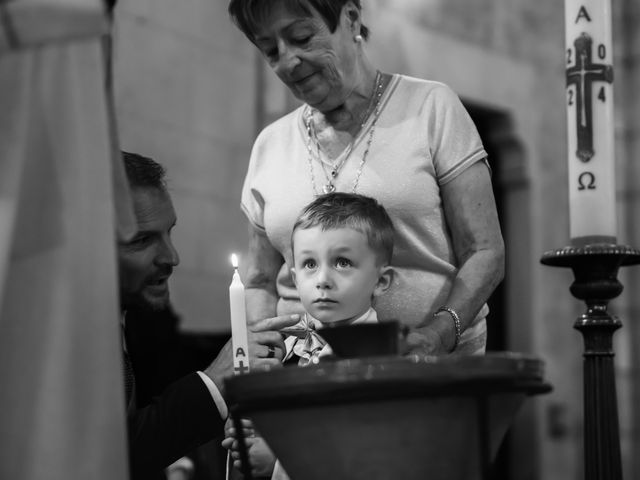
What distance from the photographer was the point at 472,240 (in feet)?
8.94

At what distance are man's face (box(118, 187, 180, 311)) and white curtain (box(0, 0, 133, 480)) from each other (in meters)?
1.24

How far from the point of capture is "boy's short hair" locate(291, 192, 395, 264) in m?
2.60

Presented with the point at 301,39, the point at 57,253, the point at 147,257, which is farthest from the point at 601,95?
the point at 57,253

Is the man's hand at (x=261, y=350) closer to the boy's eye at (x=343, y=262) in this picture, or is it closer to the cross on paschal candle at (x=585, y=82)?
the boy's eye at (x=343, y=262)

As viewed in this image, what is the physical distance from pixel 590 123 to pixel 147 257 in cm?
112

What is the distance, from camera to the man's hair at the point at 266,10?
2.72 meters

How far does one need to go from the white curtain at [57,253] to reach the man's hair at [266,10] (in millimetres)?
1038

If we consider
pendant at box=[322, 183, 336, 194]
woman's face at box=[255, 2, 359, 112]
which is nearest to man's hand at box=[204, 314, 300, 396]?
pendant at box=[322, 183, 336, 194]

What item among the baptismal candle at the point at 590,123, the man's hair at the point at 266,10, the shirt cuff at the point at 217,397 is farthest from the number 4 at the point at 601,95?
the shirt cuff at the point at 217,397

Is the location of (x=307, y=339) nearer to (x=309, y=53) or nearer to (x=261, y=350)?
(x=261, y=350)

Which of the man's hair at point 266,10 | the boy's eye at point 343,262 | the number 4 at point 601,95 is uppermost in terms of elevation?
the man's hair at point 266,10

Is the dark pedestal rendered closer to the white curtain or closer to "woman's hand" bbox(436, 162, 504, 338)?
the white curtain

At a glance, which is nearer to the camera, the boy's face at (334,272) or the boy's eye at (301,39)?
the boy's face at (334,272)

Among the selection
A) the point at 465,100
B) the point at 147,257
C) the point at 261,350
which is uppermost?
the point at 465,100
